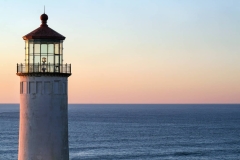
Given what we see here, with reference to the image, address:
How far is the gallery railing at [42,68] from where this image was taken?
14.4 metres

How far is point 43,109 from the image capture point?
46.8 feet

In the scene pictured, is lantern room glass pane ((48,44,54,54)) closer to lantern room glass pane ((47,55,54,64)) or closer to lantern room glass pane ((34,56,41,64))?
lantern room glass pane ((47,55,54,64))

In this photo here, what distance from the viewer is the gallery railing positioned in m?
14.4

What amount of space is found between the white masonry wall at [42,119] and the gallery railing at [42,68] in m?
0.25

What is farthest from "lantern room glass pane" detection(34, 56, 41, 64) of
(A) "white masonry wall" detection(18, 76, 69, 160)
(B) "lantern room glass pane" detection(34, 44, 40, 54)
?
(A) "white masonry wall" detection(18, 76, 69, 160)

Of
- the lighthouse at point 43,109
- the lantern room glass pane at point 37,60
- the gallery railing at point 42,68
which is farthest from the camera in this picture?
the lantern room glass pane at point 37,60

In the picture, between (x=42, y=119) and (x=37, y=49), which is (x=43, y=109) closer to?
(x=42, y=119)

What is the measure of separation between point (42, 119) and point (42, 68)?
1.53 m

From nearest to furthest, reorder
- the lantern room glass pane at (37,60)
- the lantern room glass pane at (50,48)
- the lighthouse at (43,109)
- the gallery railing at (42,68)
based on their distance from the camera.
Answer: the lighthouse at (43,109), the gallery railing at (42,68), the lantern room glass pane at (37,60), the lantern room glass pane at (50,48)

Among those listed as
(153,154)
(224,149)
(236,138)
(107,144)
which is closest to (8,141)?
(107,144)

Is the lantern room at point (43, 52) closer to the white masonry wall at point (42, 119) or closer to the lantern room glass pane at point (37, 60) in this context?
the lantern room glass pane at point (37, 60)

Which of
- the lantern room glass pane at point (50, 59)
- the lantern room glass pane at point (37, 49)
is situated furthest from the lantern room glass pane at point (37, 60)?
the lantern room glass pane at point (50, 59)

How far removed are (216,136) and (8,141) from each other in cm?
3727

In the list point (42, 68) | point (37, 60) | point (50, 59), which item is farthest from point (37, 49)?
point (42, 68)
